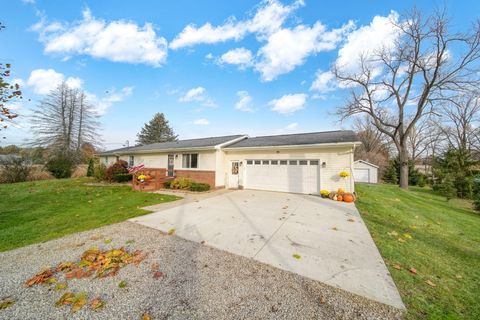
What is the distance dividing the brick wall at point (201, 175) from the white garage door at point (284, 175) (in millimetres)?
2174

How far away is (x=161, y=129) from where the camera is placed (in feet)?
134

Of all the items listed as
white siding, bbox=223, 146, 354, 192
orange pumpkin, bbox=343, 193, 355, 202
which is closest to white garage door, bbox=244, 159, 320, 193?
white siding, bbox=223, 146, 354, 192

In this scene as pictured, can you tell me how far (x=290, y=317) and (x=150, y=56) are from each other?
542 inches

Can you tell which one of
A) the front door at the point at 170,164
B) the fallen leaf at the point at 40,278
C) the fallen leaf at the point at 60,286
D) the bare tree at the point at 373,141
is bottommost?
the fallen leaf at the point at 60,286

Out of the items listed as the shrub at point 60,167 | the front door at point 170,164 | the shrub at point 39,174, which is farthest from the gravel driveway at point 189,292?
the shrub at point 60,167

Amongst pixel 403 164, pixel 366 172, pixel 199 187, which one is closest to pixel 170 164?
pixel 199 187

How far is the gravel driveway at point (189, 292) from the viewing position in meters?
2.14

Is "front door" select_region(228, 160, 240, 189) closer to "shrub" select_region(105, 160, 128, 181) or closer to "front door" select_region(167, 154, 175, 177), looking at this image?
"front door" select_region(167, 154, 175, 177)

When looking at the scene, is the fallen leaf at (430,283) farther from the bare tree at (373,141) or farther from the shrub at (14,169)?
the bare tree at (373,141)

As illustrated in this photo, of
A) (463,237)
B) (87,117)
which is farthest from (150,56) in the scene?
(87,117)

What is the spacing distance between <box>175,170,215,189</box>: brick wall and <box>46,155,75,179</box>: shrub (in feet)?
43.9

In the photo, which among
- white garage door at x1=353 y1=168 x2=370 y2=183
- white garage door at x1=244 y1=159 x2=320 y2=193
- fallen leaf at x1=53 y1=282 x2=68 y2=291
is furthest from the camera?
white garage door at x1=353 y1=168 x2=370 y2=183

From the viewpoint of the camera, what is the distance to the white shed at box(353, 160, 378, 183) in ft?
72.9

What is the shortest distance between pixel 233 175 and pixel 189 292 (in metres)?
10.0
